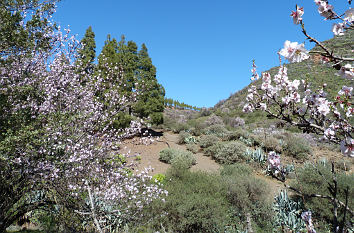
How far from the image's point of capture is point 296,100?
2.74m

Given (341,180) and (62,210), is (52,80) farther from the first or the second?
(341,180)

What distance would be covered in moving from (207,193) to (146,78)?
1451 centimetres

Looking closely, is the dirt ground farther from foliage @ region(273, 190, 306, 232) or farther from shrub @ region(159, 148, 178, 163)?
foliage @ region(273, 190, 306, 232)

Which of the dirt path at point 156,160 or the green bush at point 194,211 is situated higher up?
the dirt path at point 156,160

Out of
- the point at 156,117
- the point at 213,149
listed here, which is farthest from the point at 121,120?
the point at 213,149

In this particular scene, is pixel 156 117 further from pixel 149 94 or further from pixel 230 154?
pixel 230 154

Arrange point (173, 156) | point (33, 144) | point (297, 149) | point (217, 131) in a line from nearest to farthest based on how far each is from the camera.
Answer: point (33, 144) < point (173, 156) < point (297, 149) < point (217, 131)

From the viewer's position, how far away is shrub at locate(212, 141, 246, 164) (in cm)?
1329

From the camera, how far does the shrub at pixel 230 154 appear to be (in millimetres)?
13289

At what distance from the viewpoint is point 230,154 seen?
44.7ft

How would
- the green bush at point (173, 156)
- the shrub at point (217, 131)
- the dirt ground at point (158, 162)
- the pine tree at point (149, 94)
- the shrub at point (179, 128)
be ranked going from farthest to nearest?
1. the shrub at point (179, 128)
2. the pine tree at point (149, 94)
3. the shrub at point (217, 131)
4. the green bush at point (173, 156)
5. the dirt ground at point (158, 162)

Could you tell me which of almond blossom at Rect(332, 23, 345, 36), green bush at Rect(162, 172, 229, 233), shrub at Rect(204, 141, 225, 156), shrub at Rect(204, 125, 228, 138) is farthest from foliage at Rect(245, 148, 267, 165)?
almond blossom at Rect(332, 23, 345, 36)

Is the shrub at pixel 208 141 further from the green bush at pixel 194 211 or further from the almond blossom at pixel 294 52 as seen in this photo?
the almond blossom at pixel 294 52

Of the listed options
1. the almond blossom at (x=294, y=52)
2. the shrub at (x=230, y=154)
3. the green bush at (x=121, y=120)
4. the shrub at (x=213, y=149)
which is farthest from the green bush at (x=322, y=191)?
the green bush at (x=121, y=120)
